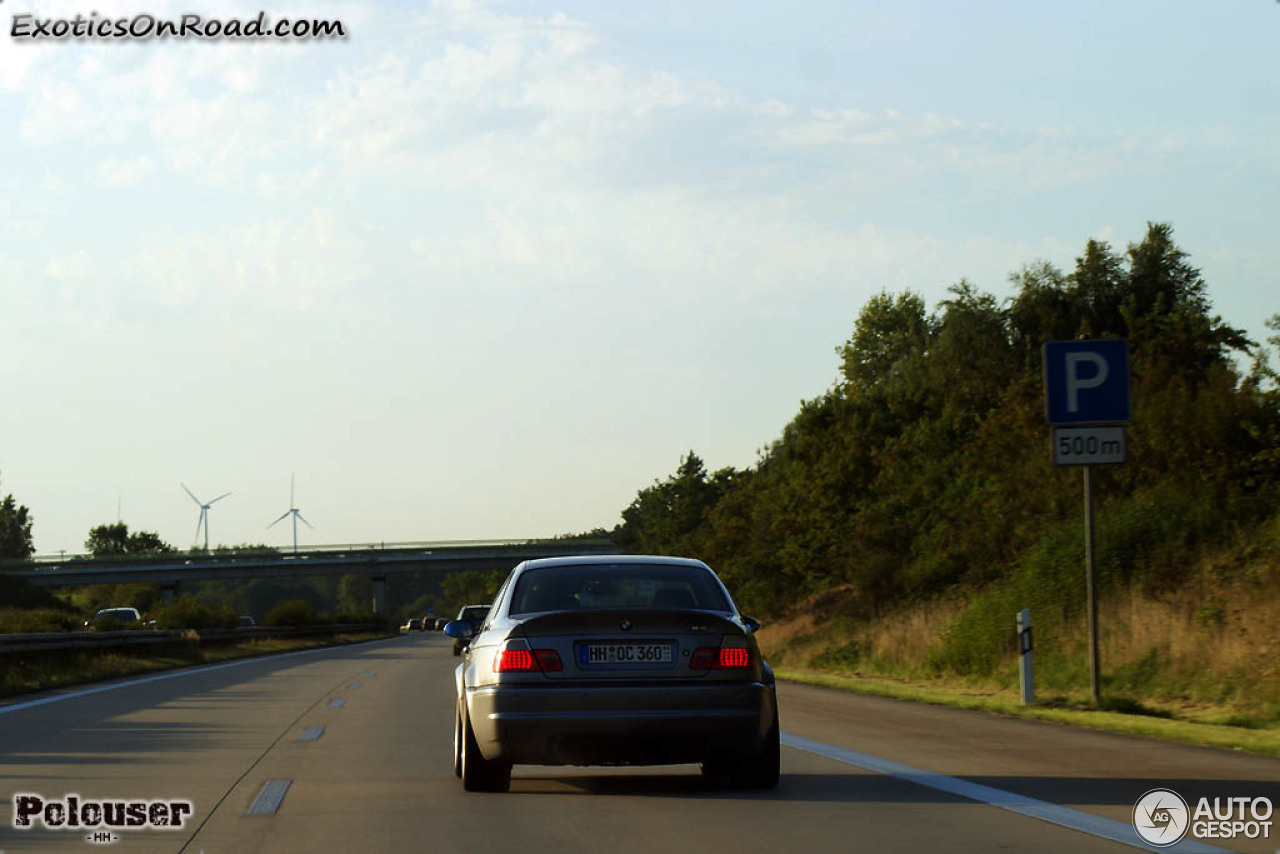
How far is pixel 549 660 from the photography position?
10.1 m

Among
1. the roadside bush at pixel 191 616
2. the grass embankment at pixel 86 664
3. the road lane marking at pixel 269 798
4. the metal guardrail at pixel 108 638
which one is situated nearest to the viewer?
the road lane marking at pixel 269 798

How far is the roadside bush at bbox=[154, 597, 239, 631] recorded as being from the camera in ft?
206

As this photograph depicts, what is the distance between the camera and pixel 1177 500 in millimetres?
25547

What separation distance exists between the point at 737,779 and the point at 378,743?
17.5ft

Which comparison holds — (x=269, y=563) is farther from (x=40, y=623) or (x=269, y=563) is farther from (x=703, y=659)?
(x=703, y=659)

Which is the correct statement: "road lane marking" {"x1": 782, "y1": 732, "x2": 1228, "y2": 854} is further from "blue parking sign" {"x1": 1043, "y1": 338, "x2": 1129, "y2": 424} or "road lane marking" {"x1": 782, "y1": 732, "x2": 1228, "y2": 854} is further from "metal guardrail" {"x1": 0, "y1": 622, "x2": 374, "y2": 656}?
"metal guardrail" {"x1": 0, "y1": 622, "x2": 374, "y2": 656}

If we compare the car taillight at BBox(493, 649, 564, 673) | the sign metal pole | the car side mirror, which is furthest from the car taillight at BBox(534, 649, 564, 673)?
the sign metal pole

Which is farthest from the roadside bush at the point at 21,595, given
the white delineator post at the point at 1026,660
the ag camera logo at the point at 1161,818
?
the ag camera logo at the point at 1161,818

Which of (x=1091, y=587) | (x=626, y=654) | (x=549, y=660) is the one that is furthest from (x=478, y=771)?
(x=1091, y=587)

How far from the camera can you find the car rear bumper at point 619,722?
992 cm

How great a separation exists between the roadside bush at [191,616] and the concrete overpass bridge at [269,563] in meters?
44.2

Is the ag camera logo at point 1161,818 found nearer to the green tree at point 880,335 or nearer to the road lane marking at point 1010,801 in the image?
the road lane marking at point 1010,801

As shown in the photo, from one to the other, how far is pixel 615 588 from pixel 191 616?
56764mm

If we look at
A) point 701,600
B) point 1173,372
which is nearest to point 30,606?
point 1173,372
